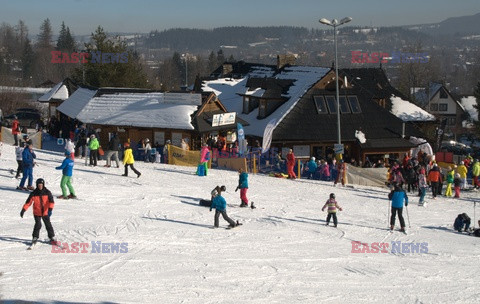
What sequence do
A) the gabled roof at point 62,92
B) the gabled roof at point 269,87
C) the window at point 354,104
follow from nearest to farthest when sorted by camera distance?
the window at point 354,104, the gabled roof at point 269,87, the gabled roof at point 62,92

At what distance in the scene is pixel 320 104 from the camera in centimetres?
3700

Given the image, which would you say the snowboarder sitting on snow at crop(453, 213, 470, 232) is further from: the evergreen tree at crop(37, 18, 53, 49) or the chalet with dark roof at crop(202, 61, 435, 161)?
the evergreen tree at crop(37, 18, 53, 49)

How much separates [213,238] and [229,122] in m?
18.4

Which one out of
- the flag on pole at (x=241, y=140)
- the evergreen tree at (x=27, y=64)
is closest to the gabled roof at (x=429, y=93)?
the flag on pole at (x=241, y=140)

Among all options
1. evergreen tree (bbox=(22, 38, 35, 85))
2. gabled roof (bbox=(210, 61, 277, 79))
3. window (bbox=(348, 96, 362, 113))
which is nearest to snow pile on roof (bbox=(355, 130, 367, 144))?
window (bbox=(348, 96, 362, 113))

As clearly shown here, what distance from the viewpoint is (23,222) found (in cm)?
1598

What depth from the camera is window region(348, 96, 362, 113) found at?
37219 millimetres

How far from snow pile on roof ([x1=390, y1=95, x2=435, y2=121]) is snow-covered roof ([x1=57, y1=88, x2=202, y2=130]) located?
1802cm

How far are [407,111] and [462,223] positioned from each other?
2842 centimetres

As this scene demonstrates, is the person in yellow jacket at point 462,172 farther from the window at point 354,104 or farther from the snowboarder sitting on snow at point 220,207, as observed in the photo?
the snowboarder sitting on snow at point 220,207

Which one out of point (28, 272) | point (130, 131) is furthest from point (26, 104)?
point (28, 272)

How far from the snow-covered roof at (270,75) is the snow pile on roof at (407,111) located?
26.4 feet

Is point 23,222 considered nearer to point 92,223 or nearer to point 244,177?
point 92,223

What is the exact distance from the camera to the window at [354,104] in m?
37.2
